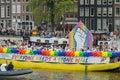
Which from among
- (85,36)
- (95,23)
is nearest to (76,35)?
(85,36)

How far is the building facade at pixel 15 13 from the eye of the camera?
343 ft

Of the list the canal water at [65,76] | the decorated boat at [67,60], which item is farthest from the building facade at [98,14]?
the canal water at [65,76]

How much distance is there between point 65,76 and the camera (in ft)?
155

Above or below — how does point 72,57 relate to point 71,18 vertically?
below

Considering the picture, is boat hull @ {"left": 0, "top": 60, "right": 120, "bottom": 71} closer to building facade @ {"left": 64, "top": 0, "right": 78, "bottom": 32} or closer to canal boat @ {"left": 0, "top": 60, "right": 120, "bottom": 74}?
canal boat @ {"left": 0, "top": 60, "right": 120, "bottom": 74}

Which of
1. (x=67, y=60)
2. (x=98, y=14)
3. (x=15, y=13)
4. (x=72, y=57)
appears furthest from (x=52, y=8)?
(x=72, y=57)

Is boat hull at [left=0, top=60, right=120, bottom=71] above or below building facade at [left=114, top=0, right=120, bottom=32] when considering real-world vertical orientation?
below

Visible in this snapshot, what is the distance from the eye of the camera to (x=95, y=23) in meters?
97.6

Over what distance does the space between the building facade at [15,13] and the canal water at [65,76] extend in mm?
54255

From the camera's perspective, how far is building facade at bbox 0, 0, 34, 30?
343 ft

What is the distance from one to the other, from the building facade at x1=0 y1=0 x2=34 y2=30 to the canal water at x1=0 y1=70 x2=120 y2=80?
54255 millimetres

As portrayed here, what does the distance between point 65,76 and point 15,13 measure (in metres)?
59.5

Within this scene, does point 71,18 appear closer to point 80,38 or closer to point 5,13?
point 5,13

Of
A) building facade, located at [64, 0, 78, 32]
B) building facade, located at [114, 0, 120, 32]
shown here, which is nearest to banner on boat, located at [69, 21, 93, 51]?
building facade, located at [114, 0, 120, 32]
